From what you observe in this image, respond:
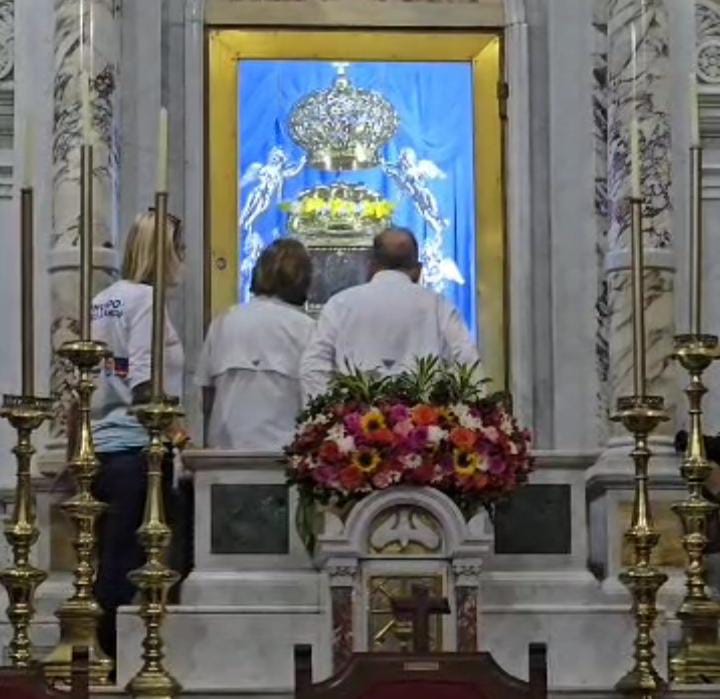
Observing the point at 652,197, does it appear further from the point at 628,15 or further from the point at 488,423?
the point at 488,423

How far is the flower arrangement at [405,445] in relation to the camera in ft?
28.8

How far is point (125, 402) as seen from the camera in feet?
32.4

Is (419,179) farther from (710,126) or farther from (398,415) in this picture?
(398,415)

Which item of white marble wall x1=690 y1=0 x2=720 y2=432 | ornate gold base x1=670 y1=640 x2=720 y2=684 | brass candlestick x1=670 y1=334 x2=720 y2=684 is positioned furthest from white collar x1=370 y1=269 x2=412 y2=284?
white marble wall x1=690 y1=0 x2=720 y2=432

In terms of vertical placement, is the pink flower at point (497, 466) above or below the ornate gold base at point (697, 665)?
above

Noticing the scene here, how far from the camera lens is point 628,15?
11.9 metres

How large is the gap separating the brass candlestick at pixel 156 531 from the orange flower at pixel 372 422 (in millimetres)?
1010

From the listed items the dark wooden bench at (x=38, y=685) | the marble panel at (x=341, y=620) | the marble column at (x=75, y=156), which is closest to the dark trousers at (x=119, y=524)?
the marble panel at (x=341, y=620)

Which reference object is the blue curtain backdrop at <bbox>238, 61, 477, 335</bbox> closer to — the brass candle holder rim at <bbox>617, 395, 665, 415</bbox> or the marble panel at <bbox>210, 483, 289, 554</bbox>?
the marble panel at <bbox>210, 483, 289, 554</bbox>

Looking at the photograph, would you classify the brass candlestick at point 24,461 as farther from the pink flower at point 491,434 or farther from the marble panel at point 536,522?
the marble panel at point 536,522

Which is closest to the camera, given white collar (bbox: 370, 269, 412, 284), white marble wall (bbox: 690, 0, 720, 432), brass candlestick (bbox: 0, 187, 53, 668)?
brass candlestick (bbox: 0, 187, 53, 668)

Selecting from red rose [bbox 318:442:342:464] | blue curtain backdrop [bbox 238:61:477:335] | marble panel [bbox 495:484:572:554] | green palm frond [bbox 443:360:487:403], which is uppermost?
blue curtain backdrop [bbox 238:61:477:335]

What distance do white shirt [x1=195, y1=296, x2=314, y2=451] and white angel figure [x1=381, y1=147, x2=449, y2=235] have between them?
3233 mm

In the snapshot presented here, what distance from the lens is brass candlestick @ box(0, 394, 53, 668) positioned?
828cm
